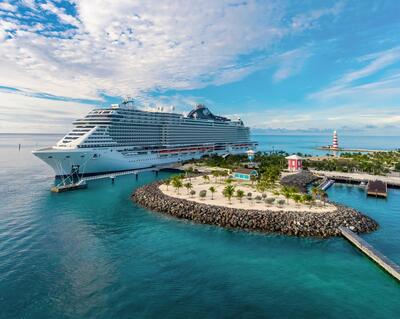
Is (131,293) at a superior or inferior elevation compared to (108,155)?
inferior

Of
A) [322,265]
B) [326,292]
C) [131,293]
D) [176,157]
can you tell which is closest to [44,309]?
[131,293]

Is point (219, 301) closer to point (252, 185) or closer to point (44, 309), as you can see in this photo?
point (44, 309)

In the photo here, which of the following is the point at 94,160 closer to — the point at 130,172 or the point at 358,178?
the point at 130,172

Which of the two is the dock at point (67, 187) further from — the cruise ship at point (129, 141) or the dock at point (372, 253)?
the dock at point (372, 253)

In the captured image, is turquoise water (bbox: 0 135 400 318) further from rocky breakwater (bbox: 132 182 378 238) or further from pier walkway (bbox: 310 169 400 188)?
pier walkway (bbox: 310 169 400 188)

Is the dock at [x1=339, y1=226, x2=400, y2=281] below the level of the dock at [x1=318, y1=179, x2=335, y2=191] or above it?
below

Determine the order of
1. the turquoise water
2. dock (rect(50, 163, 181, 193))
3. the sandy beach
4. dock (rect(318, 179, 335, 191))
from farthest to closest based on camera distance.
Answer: dock (rect(318, 179, 335, 191))
dock (rect(50, 163, 181, 193))
the sandy beach
the turquoise water

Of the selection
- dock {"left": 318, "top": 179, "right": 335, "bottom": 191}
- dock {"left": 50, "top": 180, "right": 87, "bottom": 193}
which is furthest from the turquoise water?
dock {"left": 318, "top": 179, "right": 335, "bottom": 191}
